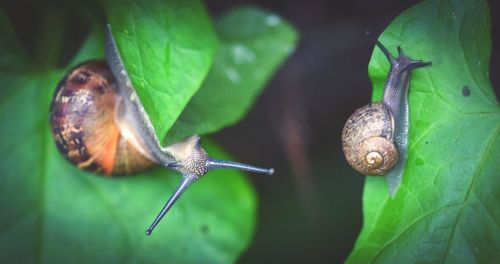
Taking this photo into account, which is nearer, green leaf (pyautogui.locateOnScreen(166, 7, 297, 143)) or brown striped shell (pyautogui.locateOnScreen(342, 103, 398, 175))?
brown striped shell (pyautogui.locateOnScreen(342, 103, 398, 175))

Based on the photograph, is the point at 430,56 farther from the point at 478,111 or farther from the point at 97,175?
the point at 97,175

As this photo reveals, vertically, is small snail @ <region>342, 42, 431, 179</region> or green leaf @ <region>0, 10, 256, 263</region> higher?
small snail @ <region>342, 42, 431, 179</region>

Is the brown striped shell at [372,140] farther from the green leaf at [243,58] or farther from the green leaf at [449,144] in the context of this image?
the green leaf at [243,58]

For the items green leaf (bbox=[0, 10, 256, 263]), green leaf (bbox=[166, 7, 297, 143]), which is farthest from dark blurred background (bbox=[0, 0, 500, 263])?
green leaf (bbox=[0, 10, 256, 263])

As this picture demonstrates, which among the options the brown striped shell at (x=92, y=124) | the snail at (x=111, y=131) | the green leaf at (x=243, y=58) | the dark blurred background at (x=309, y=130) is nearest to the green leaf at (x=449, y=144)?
the snail at (x=111, y=131)

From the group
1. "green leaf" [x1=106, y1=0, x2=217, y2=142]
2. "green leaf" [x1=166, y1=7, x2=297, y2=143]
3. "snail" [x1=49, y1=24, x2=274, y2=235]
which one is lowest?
"snail" [x1=49, y1=24, x2=274, y2=235]

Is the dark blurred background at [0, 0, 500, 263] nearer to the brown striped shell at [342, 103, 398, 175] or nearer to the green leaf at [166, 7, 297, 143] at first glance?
the green leaf at [166, 7, 297, 143]

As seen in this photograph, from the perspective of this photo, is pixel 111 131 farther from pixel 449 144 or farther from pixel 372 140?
pixel 449 144
